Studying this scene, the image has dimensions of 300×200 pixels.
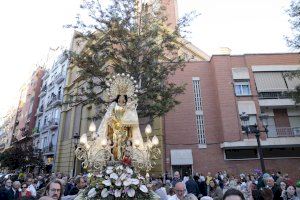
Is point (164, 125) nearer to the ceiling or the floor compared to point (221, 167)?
nearer to the ceiling

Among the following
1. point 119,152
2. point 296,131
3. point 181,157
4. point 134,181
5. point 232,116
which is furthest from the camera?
point 296,131

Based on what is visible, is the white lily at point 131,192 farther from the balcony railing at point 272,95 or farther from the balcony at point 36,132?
the balcony at point 36,132

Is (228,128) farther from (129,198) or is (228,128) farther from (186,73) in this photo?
(129,198)

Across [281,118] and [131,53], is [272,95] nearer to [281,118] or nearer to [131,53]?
[281,118]

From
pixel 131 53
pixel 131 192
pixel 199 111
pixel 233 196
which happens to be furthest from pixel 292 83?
pixel 233 196

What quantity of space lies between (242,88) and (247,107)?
74.2 inches

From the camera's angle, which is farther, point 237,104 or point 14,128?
point 14,128

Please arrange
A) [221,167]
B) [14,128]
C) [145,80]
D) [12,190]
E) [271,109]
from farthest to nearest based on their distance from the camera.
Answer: [14,128]
[271,109]
[221,167]
[145,80]
[12,190]

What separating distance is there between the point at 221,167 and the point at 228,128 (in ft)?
10.3

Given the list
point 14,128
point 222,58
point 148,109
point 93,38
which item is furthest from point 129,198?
point 14,128

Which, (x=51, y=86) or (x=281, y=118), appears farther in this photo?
(x=51, y=86)

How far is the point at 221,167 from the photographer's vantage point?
21750 millimetres

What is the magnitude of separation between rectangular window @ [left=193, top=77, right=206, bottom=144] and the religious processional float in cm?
1438

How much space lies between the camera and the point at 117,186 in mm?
4523
